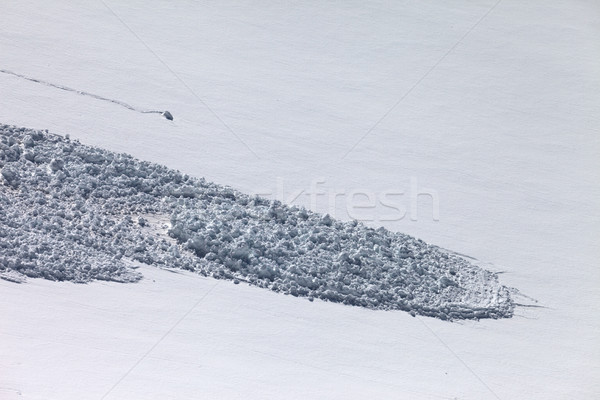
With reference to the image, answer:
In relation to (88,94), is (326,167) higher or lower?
lower

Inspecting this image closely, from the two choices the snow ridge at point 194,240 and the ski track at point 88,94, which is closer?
the snow ridge at point 194,240

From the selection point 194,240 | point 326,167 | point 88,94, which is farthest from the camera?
point 88,94

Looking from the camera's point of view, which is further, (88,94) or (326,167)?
(88,94)

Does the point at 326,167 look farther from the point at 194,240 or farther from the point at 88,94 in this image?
the point at 88,94

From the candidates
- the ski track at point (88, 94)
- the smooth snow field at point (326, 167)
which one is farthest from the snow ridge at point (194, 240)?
the ski track at point (88, 94)

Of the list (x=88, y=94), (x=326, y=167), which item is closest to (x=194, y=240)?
(x=326, y=167)

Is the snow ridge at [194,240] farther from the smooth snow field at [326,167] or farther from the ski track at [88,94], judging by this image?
the ski track at [88,94]

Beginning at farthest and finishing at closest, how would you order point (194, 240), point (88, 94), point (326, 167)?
point (88, 94) → point (326, 167) → point (194, 240)
